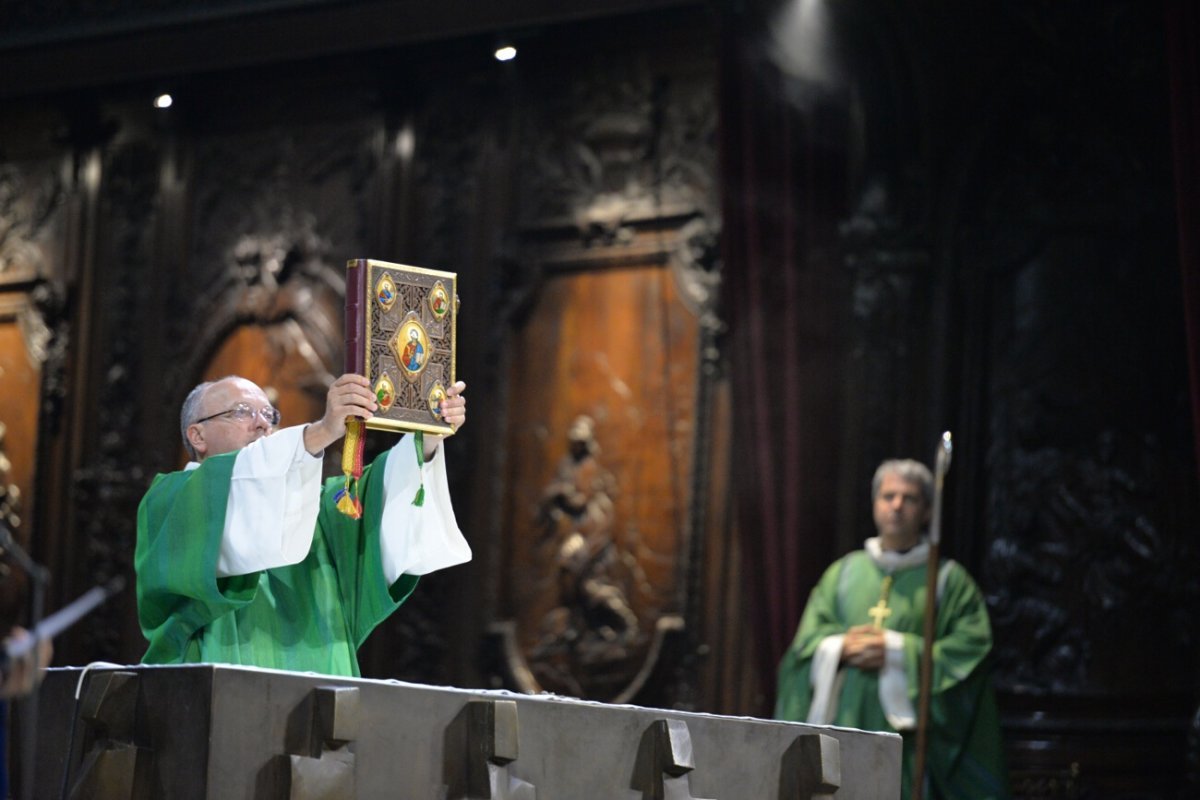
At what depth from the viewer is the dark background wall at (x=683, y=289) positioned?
738 cm

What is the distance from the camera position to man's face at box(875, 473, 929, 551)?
698 cm

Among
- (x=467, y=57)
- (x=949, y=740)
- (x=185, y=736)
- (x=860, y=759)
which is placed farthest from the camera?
(x=467, y=57)

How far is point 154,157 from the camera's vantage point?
978 centimetres

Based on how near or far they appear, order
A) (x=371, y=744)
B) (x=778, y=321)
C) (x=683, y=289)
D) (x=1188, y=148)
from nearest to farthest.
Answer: (x=371, y=744) < (x=1188, y=148) < (x=778, y=321) < (x=683, y=289)

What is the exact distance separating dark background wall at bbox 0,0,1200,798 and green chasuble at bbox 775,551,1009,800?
0.46 m

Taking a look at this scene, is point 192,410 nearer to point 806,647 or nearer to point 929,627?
point 929,627

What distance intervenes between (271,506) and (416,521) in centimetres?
41

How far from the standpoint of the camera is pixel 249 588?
4.21 metres

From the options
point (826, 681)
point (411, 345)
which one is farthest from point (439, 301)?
point (826, 681)

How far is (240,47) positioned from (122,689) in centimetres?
621

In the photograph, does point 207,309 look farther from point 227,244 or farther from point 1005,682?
point 1005,682

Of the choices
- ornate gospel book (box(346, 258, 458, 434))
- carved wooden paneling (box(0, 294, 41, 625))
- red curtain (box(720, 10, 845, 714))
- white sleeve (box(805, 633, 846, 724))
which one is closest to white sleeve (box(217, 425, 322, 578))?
ornate gospel book (box(346, 258, 458, 434))

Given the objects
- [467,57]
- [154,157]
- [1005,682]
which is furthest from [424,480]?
[154,157]

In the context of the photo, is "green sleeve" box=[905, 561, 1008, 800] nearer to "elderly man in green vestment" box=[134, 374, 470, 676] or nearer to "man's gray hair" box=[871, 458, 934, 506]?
"man's gray hair" box=[871, 458, 934, 506]
